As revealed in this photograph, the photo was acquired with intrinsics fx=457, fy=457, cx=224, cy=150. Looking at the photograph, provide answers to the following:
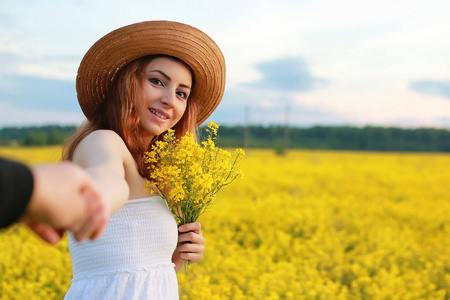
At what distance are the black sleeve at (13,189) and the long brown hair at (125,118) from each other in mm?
909

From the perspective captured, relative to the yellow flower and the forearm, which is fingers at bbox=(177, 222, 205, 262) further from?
the forearm

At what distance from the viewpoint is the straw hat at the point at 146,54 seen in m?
1.72

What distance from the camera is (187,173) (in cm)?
169

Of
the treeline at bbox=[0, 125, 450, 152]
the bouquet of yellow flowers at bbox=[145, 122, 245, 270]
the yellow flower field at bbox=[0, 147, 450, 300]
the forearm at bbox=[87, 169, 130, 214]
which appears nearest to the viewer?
the forearm at bbox=[87, 169, 130, 214]

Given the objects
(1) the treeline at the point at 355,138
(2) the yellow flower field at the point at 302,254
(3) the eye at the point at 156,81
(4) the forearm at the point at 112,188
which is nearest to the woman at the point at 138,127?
(3) the eye at the point at 156,81

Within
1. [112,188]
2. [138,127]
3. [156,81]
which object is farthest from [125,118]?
[112,188]

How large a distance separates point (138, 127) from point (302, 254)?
394 cm

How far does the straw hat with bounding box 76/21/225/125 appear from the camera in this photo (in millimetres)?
1725

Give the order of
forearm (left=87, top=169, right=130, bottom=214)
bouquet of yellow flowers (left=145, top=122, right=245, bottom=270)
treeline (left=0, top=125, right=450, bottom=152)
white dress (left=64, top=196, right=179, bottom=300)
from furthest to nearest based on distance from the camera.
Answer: treeline (left=0, top=125, right=450, bottom=152) < bouquet of yellow flowers (left=145, top=122, right=245, bottom=270) < white dress (left=64, top=196, right=179, bottom=300) < forearm (left=87, top=169, right=130, bottom=214)

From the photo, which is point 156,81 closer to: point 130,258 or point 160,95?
point 160,95

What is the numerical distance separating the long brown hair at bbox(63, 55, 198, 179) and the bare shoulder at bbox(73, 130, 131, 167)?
0.68 ft

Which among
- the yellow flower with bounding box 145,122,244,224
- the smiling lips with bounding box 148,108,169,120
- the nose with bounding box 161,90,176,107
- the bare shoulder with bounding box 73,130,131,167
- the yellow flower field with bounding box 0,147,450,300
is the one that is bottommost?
the yellow flower field with bounding box 0,147,450,300

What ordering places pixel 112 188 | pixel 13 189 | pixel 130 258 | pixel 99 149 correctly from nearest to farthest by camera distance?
pixel 13 189 → pixel 112 188 → pixel 99 149 → pixel 130 258

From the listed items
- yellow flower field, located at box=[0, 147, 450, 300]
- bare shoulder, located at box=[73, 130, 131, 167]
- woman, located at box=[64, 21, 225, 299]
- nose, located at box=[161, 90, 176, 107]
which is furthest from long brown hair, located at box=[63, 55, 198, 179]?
yellow flower field, located at box=[0, 147, 450, 300]
